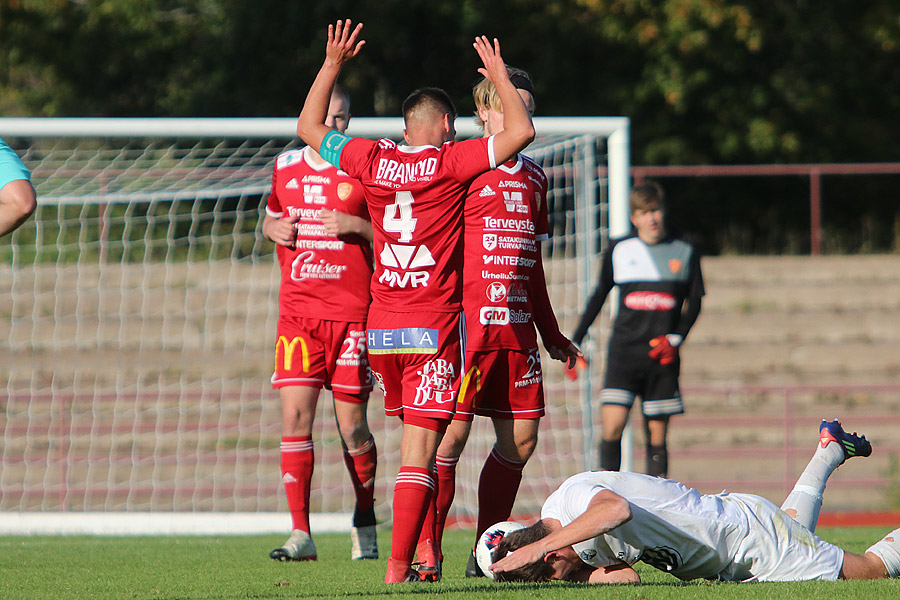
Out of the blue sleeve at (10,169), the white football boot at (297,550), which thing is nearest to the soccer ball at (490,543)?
the white football boot at (297,550)

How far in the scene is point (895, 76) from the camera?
20.7m

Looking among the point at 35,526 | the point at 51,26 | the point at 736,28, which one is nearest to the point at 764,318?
the point at 736,28

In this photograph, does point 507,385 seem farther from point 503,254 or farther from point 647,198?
point 647,198

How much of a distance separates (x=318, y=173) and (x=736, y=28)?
13.7 m

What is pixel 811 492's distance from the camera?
4828 mm

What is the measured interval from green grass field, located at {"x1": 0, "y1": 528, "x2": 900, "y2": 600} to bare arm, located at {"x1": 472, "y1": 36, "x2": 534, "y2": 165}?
1696 mm

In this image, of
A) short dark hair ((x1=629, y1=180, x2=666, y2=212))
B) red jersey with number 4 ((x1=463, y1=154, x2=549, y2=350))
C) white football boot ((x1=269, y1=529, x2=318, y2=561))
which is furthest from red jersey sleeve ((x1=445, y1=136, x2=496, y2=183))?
short dark hair ((x1=629, y1=180, x2=666, y2=212))

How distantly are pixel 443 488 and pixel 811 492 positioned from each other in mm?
1688

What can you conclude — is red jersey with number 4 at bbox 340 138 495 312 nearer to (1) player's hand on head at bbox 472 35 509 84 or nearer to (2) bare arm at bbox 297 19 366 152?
(2) bare arm at bbox 297 19 366 152

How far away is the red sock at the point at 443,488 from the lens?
4.88 metres

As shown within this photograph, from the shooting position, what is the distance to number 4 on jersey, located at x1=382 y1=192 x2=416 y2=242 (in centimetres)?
434

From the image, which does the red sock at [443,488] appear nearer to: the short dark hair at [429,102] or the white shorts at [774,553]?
the white shorts at [774,553]

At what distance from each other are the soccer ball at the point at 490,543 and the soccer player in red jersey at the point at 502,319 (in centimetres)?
47

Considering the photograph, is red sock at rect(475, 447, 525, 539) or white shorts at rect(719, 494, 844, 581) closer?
white shorts at rect(719, 494, 844, 581)
